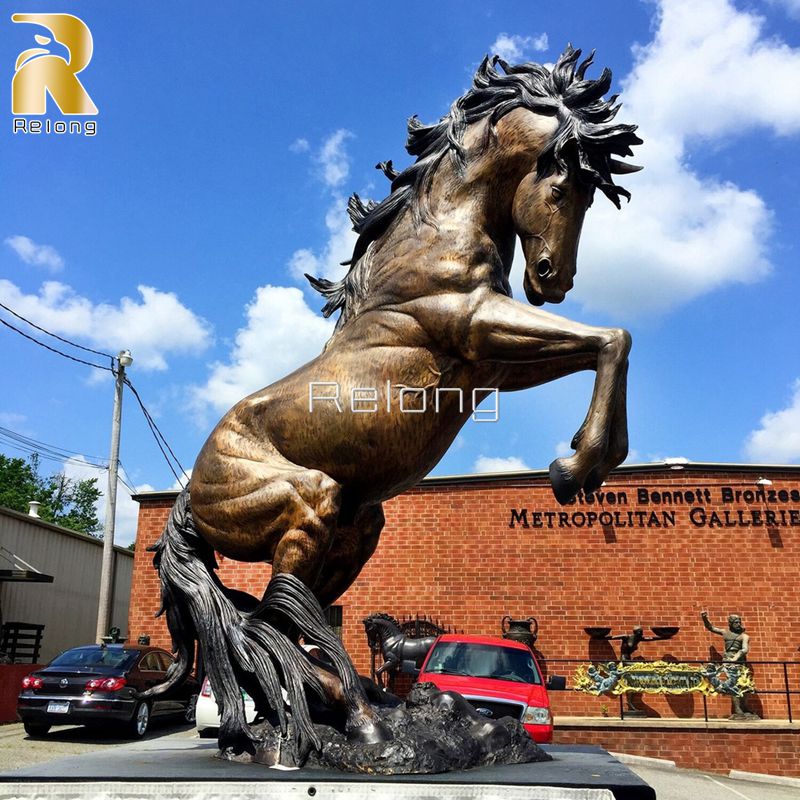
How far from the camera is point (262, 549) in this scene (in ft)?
10.5

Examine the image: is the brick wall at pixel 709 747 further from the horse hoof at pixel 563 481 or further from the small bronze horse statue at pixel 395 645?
the horse hoof at pixel 563 481

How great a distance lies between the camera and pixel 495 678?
977 centimetres

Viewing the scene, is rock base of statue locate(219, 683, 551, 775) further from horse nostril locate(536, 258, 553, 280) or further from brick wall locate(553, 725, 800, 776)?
brick wall locate(553, 725, 800, 776)

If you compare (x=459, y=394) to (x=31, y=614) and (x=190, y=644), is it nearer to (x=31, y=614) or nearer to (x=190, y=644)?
(x=190, y=644)

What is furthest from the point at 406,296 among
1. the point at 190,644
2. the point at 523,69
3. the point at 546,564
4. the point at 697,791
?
the point at 546,564

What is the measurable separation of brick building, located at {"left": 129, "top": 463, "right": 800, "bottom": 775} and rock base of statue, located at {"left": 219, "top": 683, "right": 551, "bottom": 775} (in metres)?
12.6

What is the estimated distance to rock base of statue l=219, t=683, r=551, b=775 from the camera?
A: 2617mm

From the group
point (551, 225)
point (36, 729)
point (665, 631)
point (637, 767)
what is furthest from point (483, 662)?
point (551, 225)

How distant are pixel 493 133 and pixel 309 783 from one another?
2.49m

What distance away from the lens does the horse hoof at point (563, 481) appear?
2.81 metres

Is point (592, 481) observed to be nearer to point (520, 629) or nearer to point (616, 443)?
point (616, 443)

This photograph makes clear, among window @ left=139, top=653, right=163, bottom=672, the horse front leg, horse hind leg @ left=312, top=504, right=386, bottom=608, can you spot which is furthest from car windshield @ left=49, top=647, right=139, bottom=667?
the horse front leg

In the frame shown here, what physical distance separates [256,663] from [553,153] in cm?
223

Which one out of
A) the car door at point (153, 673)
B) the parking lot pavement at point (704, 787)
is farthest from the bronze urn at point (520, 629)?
the car door at point (153, 673)
